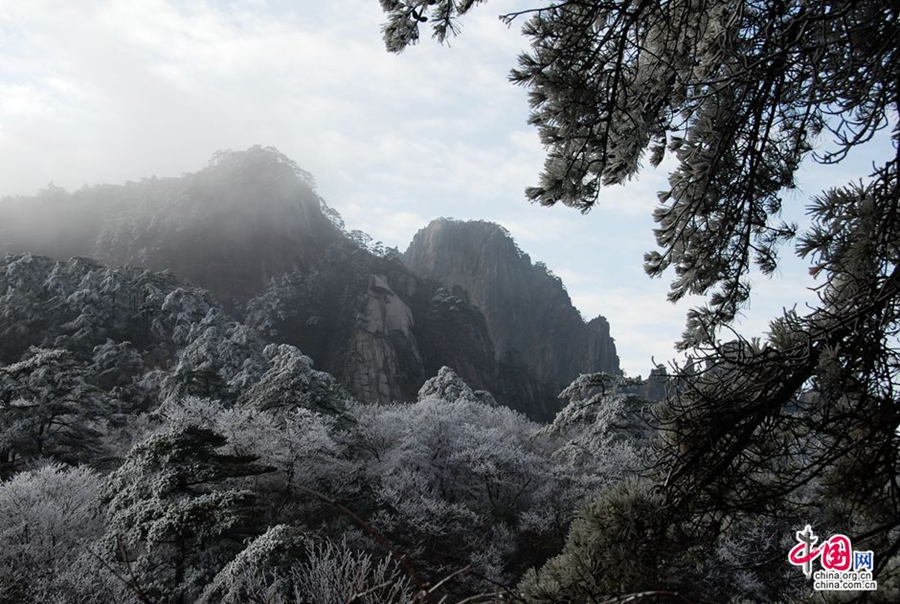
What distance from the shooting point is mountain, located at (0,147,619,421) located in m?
51.0

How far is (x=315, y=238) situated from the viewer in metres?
63.2

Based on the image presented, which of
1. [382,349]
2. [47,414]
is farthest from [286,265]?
[47,414]

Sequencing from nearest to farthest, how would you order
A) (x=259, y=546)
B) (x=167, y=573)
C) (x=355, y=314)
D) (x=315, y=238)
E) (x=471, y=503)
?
(x=259, y=546), (x=167, y=573), (x=471, y=503), (x=355, y=314), (x=315, y=238)

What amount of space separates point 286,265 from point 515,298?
38.5 metres

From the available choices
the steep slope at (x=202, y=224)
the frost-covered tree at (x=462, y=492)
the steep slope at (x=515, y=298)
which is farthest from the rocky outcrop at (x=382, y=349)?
the steep slope at (x=515, y=298)

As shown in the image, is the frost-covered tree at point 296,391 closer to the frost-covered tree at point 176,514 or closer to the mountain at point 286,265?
the frost-covered tree at point 176,514

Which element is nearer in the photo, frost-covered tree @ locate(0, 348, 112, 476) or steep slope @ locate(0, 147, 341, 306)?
frost-covered tree @ locate(0, 348, 112, 476)

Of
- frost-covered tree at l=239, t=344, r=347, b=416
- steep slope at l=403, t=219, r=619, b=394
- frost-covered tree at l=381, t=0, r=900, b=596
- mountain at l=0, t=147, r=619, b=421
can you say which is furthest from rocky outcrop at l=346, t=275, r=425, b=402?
frost-covered tree at l=381, t=0, r=900, b=596

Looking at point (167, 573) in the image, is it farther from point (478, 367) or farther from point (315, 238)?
point (315, 238)

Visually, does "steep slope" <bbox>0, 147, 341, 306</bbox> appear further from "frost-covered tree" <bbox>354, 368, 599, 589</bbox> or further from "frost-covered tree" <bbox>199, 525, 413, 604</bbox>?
"frost-covered tree" <bbox>199, 525, 413, 604</bbox>

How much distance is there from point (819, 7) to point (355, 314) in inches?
2039

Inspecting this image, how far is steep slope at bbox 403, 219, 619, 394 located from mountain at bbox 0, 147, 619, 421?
14414 mm

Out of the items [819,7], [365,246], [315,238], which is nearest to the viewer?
[819,7]

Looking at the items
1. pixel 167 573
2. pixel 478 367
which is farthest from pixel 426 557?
pixel 478 367
